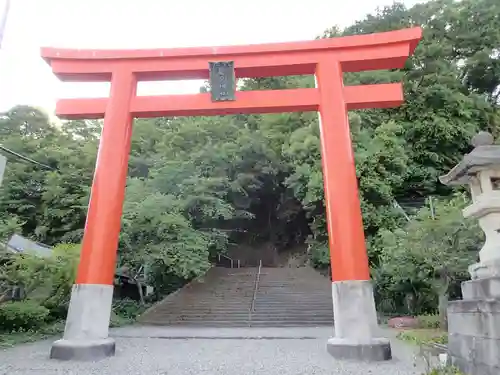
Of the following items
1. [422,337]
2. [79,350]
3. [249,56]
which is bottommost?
[79,350]

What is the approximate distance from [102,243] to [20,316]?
5.26 meters

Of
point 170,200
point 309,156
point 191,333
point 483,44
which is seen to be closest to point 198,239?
point 170,200

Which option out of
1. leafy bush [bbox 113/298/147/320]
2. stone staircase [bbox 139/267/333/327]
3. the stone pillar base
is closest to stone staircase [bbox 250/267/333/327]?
stone staircase [bbox 139/267/333/327]

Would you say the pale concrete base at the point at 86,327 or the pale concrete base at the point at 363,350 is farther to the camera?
the pale concrete base at the point at 86,327

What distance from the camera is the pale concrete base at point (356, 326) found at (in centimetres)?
624

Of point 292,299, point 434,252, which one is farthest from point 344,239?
point 292,299

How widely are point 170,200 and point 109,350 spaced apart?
8.09 metres

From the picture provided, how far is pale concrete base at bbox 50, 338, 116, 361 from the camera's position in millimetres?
6383

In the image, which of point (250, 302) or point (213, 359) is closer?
point (213, 359)

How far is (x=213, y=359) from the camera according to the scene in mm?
6863

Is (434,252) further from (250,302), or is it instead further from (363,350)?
(250,302)

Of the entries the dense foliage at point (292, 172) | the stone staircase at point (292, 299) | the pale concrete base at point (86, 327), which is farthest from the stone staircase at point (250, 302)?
the pale concrete base at point (86, 327)

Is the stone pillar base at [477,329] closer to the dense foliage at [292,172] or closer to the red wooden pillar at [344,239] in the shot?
the red wooden pillar at [344,239]

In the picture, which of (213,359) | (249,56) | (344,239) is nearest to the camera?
(344,239)
